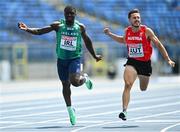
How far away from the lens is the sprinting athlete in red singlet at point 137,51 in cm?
1194

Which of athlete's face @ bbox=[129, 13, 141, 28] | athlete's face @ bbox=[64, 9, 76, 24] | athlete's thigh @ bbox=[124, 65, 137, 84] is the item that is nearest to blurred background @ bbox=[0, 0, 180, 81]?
athlete's thigh @ bbox=[124, 65, 137, 84]

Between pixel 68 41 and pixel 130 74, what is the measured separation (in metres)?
1.19

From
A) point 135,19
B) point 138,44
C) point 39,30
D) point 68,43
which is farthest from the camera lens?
point 138,44

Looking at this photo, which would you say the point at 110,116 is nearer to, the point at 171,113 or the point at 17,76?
the point at 171,113

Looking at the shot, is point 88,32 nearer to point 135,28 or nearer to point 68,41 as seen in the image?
point 135,28

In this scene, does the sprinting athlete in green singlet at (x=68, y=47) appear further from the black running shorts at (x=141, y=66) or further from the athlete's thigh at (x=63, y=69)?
the black running shorts at (x=141, y=66)

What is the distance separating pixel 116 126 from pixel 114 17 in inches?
1432

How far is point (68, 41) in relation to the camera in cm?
1164

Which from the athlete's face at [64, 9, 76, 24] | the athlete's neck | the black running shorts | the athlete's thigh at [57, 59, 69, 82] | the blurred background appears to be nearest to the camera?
the athlete's face at [64, 9, 76, 24]

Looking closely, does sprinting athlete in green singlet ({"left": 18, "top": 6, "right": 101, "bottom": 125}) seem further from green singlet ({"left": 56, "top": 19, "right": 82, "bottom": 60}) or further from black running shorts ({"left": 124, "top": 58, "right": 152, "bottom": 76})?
black running shorts ({"left": 124, "top": 58, "right": 152, "bottom": 76})

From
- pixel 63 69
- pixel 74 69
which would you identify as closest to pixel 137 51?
pixel 74 69

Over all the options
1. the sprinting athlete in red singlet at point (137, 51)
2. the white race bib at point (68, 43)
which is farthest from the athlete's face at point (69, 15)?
the sprinting athlete in red singlet at point (137, 51)

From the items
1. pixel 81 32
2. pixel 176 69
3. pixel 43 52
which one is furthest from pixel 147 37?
pixel 176 69

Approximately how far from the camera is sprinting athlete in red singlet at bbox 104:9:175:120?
11.9 meters
